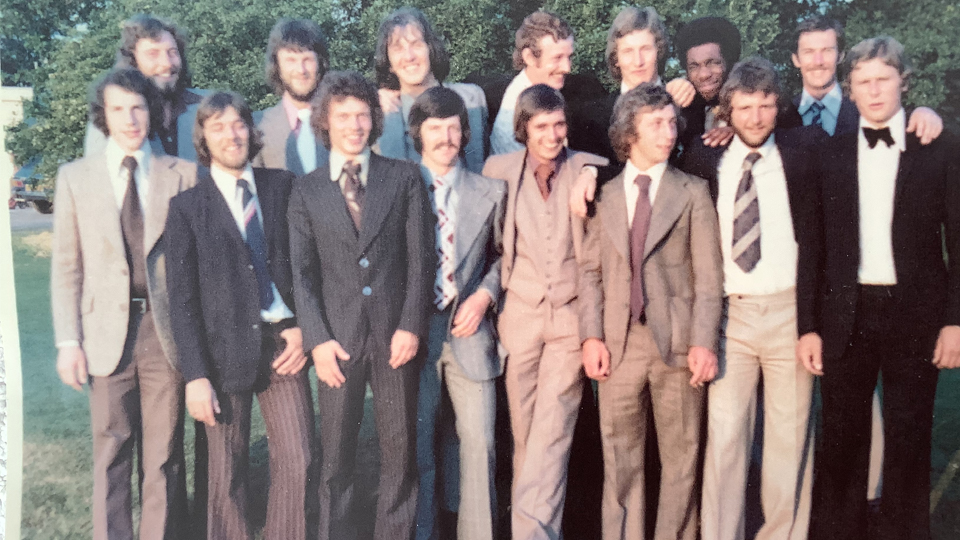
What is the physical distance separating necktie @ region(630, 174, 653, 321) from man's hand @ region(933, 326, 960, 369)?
124 centimetres

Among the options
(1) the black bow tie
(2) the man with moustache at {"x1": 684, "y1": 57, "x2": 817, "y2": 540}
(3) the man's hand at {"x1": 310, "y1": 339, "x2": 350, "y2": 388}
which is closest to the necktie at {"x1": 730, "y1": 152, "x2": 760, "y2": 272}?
(2) the man with moustache at {"x1": 684, "y1": 57, "x2": 817, "y2": 540}

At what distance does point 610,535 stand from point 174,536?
6.04 feet

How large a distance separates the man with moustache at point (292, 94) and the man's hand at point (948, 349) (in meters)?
2.73

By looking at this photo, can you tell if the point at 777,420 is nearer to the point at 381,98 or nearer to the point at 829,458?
the point at 829,458

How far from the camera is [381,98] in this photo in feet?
10.2

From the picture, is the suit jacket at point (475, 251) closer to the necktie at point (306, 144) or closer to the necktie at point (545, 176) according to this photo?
the necktie at point (545, 176)

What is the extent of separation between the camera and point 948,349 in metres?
2.79

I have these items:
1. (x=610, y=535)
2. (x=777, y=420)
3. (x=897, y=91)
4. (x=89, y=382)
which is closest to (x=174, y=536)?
(x=89, y=382)

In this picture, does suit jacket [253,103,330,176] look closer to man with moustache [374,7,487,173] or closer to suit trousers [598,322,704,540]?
man with moustache [374,7,487,173]

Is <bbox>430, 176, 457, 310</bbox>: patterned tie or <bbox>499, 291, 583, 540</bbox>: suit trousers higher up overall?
<bbox>430, 176, 457, 310</bbox>: patterned tie

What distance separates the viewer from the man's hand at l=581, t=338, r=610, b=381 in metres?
2.79

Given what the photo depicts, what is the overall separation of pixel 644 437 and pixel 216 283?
73.7 inches

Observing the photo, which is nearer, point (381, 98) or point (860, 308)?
point (860, 308)

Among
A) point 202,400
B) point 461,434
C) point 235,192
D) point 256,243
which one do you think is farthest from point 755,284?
point 202,400
